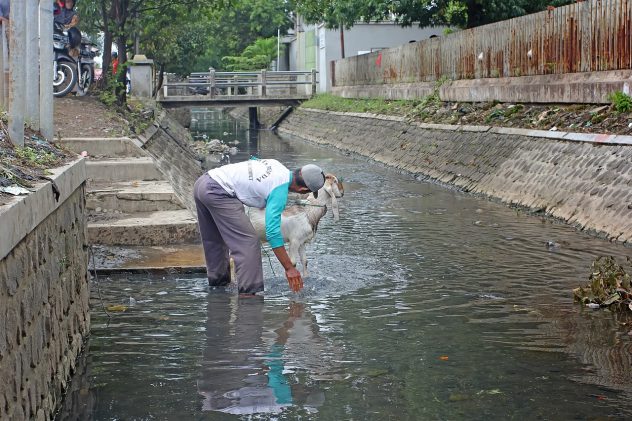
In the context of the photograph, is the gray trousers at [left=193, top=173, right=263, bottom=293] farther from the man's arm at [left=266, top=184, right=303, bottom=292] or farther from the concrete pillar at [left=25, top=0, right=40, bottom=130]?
the concrete pillar at [left=25, top=0, right=40, bottom=130]

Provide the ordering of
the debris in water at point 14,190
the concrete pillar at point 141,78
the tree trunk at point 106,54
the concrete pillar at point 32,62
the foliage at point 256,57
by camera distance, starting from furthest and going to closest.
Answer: the foliage at point 256,57
the concrete pillar at point 141,78
the tree trunk at point 106,54
the concrete pillar at point 32,62
the debris in water at point 14,190

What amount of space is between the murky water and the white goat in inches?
17.2

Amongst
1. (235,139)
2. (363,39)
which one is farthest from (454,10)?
(363,39)

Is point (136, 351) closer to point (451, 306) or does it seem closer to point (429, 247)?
point (451, 306)

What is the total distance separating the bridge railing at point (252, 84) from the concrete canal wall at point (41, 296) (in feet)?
130

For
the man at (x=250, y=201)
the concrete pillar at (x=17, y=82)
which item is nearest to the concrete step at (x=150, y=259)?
the man at (x=250, y=201)

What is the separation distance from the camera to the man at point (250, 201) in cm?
889

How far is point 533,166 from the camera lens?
1667 cm

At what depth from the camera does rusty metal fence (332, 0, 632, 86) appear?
17188 mm

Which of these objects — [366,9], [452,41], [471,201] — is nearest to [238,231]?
[471,201]

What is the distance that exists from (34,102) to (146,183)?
13.1ft

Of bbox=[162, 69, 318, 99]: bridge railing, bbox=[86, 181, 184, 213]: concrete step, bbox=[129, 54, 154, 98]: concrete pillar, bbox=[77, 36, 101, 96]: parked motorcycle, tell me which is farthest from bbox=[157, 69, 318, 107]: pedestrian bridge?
bbox=[86, 181, 184, 213]: concrete step

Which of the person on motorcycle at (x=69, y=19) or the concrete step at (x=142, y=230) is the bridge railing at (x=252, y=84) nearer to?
the person on motorcycle at (x=69, y=19)

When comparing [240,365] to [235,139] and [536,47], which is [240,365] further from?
[235,139]
